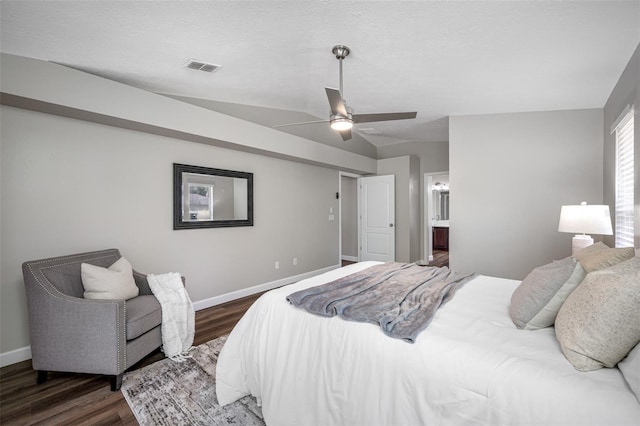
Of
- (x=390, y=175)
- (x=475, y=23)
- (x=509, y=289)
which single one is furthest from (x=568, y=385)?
(x=390, y=175)

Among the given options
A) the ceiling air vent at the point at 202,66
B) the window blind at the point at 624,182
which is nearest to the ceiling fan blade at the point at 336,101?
the ceiling air vent at the point at 202,66

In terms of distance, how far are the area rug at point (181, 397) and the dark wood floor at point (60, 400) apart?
92 millimetres

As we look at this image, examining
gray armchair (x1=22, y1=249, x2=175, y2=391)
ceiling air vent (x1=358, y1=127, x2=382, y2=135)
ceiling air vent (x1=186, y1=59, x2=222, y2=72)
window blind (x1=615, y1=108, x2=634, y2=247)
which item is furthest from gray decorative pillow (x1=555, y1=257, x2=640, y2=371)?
ceiling air vent (x1=358, y1=127, x2=382, y2=135)

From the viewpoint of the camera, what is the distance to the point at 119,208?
309cm

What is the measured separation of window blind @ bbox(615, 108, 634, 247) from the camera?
2.55 meters

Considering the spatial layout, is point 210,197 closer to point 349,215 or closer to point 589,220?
point 349,215

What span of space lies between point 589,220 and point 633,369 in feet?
7.47

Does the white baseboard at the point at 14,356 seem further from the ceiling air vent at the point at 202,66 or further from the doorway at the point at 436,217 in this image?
the doorway at the point at 436,217

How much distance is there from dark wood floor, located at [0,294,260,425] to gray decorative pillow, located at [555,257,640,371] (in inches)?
90.6

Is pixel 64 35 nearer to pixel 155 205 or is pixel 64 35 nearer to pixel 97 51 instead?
pixel 97 51

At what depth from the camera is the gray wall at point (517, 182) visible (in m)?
3.53

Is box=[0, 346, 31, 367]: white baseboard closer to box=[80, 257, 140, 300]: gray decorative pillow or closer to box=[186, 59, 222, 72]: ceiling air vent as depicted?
box=[80, 257, 140, 300]: gray decorative pillow

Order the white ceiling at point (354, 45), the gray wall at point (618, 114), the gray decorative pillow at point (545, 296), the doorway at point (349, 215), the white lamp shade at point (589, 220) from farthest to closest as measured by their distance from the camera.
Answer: the doorway at point (349, 215)
the white lamp shade at point (589, 220)
the gray wall at point (618, 114)
the white ceiling at point (354, 45)
the gray decorative pillow at point (545, 296)

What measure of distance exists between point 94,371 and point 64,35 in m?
2.39
